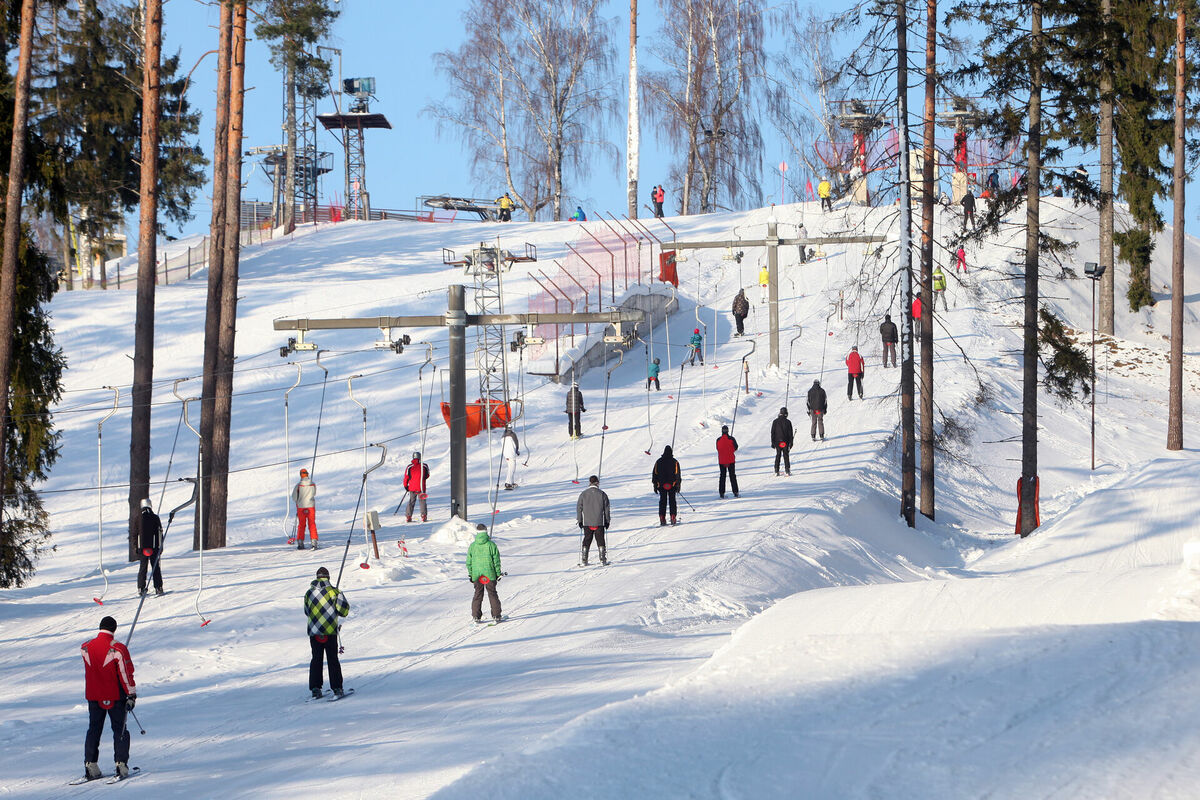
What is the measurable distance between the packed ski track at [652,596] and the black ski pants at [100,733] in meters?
0.29

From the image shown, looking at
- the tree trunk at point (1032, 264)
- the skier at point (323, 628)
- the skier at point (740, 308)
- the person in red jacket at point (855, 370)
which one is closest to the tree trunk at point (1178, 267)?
the person in red jacket at point (855, 370)

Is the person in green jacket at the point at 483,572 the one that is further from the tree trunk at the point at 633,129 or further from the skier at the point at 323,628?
the tree trunk at the point at 633,129

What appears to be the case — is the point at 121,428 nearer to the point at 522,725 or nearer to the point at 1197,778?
the point at 522,725

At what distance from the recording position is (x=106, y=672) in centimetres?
1030

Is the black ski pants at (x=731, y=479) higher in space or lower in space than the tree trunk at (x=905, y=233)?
lower

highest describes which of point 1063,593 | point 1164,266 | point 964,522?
point 1164,266

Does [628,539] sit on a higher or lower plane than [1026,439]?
lower

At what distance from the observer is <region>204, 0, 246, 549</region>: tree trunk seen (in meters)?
22.3

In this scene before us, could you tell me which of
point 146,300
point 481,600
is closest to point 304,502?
point 146,300

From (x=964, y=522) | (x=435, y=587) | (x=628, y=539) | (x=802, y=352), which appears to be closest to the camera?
(x=435, y=587)

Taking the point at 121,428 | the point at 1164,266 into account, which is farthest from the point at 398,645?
the point at 1164,266

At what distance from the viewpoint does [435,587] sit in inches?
681

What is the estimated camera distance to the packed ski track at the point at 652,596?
755 centimetres

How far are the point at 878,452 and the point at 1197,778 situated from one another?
69.3 feet
